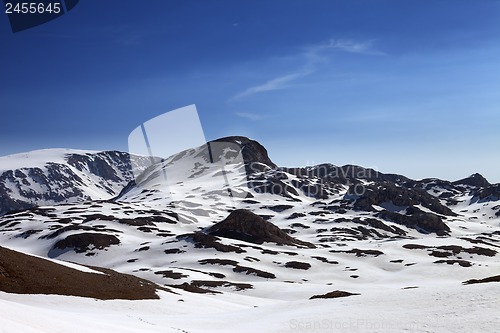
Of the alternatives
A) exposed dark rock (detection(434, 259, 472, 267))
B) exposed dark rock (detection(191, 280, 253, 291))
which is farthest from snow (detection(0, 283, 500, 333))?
exposed dark rock (detection(434, 259, 472, 267))

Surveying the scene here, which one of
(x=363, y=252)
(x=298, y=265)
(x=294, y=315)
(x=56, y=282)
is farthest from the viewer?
(x=363, y=252)

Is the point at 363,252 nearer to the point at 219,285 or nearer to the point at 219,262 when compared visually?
the point at 219,262

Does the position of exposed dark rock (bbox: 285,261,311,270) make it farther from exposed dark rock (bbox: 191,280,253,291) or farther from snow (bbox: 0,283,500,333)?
snow (bbox: 0,283,500,333)

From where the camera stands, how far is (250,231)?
137 meters

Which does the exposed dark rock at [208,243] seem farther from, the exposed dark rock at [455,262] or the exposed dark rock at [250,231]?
the exposed dark rock at [455,262]

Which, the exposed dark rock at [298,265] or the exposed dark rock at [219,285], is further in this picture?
the exposed dark rock at [298,265]

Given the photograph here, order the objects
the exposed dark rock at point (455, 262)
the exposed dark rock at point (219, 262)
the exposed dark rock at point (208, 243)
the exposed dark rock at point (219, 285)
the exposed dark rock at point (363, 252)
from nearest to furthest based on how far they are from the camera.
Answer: the exposed dark rock at point (219, 285), the exposed dark rock at point (219, 262), the exposed dark rock at point (455, 262), the exposed dark rock at point (208, 243), the exposed dark rock at point (363, 252)

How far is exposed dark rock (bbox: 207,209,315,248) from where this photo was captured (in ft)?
435

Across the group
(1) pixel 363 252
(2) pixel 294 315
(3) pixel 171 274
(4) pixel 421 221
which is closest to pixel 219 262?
(3) pixel 171 274

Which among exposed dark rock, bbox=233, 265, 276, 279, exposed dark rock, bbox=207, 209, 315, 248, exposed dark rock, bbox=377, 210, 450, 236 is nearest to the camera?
exposed dark rock, bbox=233, 265, 276, 279

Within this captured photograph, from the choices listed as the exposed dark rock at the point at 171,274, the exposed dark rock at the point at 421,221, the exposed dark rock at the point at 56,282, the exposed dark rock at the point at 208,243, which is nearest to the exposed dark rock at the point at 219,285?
the exposed dark rock at the point at 171,274

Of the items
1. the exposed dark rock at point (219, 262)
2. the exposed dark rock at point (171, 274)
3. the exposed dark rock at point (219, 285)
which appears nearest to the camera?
the exposed dark rock at point (219, 285)

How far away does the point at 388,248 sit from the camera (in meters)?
120

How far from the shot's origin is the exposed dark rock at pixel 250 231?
13266cm
